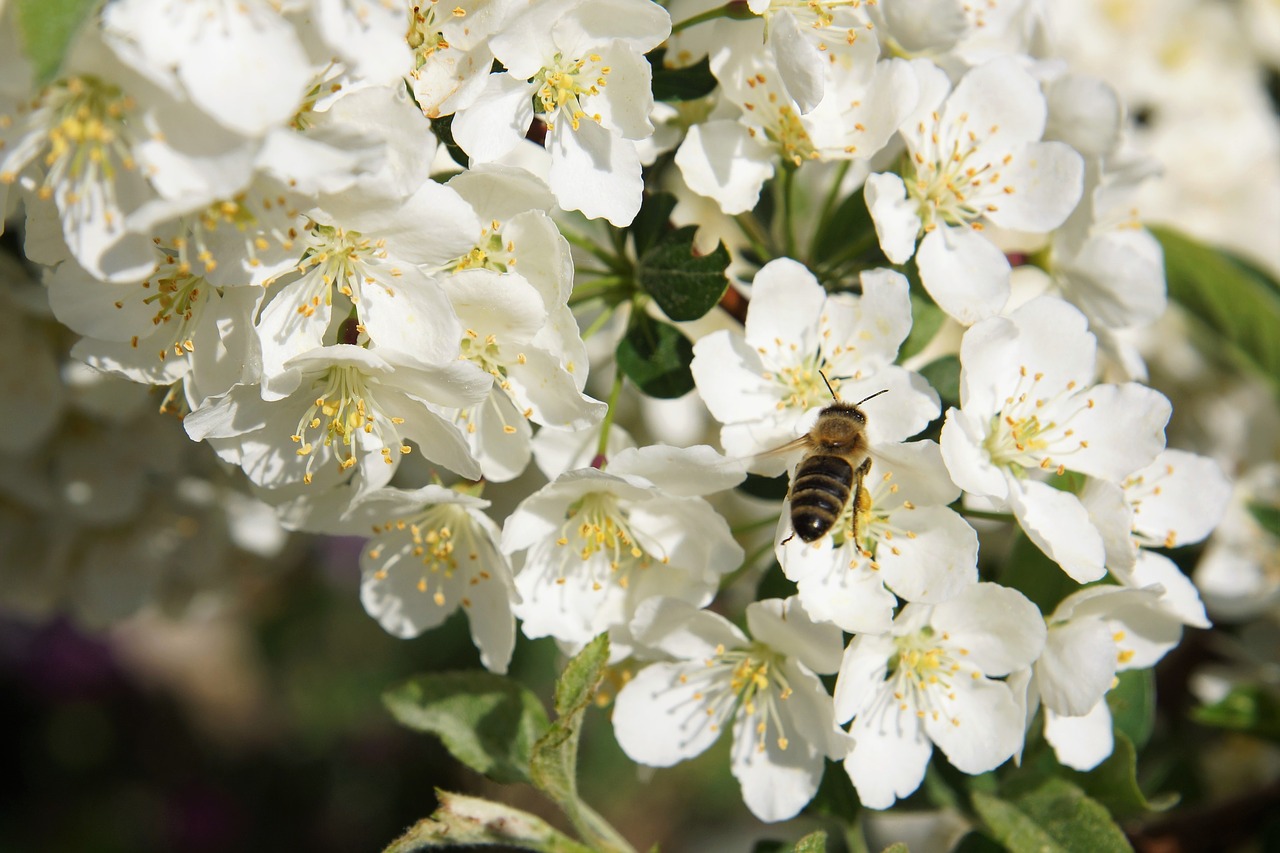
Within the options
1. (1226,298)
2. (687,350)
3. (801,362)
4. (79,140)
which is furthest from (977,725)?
→ (79,140)

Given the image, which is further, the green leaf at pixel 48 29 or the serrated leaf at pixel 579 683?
the serrated leaf at pixel 579 683

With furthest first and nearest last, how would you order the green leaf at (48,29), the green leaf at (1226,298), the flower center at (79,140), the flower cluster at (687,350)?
the green leaf at (1226,298) → the flower cluster at (687,350) → the flower center at (79,140) → the green leaf at (48,29)

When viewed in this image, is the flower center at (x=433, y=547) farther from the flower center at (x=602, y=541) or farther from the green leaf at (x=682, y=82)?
the green leaf at (x=682, y=82)

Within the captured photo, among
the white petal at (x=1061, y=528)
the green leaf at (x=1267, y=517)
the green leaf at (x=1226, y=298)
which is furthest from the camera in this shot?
the green leaf at (x=1226, y=298)

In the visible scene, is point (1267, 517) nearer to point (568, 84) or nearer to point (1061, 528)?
point (1061, 528)

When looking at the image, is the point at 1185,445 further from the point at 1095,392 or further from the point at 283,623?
the point at 283,623

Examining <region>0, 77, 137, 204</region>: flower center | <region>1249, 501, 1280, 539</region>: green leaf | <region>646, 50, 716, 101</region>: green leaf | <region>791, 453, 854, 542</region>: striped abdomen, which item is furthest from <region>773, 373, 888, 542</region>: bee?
<region>1249, 501, 1280, 539</region>: green leaf

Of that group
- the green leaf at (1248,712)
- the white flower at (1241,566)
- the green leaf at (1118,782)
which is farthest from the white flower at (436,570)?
the white flower at (1241,566)

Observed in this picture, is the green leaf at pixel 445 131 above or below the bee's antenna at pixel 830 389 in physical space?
above
